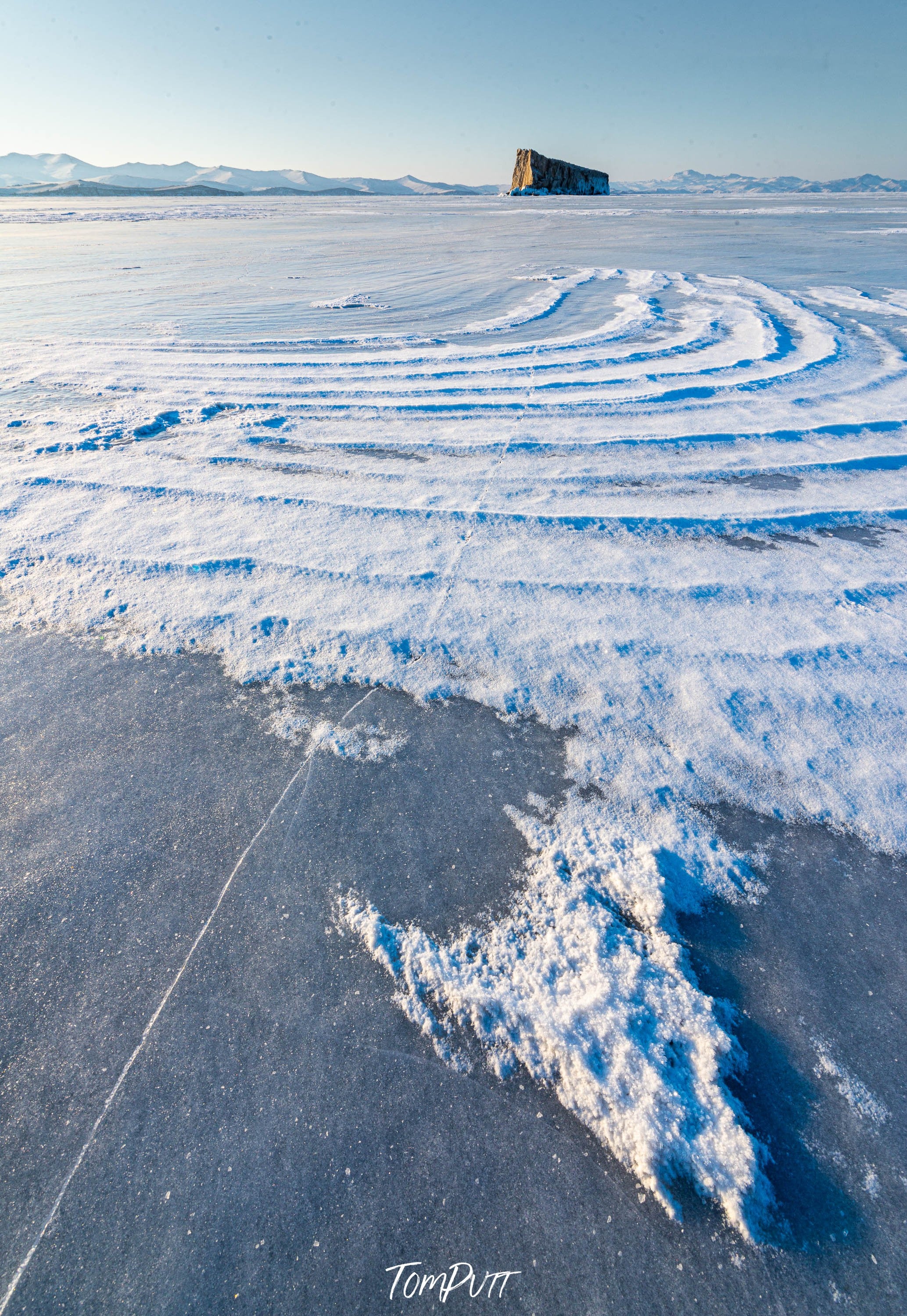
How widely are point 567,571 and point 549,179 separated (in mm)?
48941

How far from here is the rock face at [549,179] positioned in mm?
38969

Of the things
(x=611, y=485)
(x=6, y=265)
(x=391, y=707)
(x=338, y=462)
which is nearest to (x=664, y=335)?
(x=611, y=485)

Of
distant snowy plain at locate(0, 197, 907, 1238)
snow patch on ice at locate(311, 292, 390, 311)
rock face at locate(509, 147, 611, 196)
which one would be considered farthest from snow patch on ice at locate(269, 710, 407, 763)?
rock face at locate(509, 147, 611, 196)

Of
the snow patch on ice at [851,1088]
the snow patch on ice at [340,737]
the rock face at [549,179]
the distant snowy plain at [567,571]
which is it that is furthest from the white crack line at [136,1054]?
the rock face at [549,179]

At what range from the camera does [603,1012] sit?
1.08m

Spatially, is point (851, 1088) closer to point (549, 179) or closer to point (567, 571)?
point (567, 571)

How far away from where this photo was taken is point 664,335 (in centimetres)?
485

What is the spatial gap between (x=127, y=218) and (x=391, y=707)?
27.9 m

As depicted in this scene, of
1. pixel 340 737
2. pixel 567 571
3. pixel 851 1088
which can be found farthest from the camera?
pixel 567 571

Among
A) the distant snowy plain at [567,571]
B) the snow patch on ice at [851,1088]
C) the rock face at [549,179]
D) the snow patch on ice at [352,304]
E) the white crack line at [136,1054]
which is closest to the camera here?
the white crack line at [136,1054]

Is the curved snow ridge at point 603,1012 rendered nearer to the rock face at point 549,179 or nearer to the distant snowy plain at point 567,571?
the distant snowy plain at point 567,571

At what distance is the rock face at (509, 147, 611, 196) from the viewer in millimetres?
38969

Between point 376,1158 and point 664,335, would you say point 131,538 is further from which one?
point 664,335

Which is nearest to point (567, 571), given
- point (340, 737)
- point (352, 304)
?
point (340, 737)
